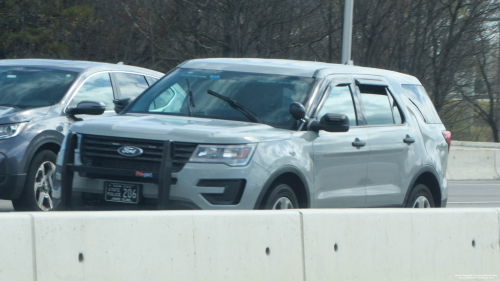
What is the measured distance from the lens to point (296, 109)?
21.1 ft

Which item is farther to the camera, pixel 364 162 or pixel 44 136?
pixel 44 136

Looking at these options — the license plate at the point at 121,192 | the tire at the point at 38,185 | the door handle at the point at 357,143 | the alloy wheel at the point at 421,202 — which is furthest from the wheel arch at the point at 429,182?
the tire at the point at 38,185

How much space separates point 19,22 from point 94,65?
1963cm

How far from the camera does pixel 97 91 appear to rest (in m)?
9.34

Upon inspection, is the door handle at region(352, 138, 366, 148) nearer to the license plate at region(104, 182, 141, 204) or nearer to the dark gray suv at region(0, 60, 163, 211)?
the license plate at region(104, 182, 141, 204)

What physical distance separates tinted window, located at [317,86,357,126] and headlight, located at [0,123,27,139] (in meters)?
3.32

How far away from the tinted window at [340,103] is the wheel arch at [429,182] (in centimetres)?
105

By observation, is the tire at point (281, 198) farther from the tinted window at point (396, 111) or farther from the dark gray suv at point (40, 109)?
the dark gray suv at point (40, 109)

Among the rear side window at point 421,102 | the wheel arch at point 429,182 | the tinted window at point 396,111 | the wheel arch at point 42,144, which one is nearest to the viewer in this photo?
the wheel arch at point 429,182

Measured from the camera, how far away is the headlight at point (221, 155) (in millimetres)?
5816

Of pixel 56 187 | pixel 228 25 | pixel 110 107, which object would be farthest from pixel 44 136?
pixel 228 25

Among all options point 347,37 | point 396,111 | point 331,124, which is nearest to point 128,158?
point 331,124

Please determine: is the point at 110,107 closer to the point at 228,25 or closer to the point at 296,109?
the point at 296,109

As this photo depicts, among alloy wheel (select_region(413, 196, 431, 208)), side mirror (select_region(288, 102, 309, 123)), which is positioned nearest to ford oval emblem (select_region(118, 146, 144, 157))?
side mirror (select_region(288, 102, 309, 123))
